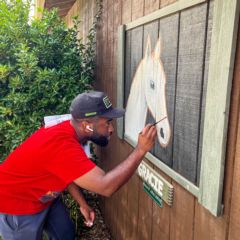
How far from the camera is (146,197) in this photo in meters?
2.75

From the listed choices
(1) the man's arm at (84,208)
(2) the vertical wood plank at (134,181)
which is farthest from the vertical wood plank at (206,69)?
(1) the man's arm at (84,208)

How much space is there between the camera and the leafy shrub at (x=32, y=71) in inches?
148

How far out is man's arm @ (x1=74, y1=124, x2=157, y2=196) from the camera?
1.97m

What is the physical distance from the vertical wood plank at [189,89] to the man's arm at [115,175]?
0.20 m

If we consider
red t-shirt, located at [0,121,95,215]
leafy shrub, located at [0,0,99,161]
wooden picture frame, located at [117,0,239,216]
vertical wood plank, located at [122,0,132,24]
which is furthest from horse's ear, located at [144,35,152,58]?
leafy shrub, located at [0,0,99,161]

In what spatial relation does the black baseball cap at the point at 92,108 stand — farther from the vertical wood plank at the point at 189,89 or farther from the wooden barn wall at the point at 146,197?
the wooden barn wall at the point at 146,197

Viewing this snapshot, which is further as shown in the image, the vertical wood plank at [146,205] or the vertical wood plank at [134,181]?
the vertical wood plank at [134,181]

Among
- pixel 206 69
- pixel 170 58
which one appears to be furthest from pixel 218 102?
pixel 170 58

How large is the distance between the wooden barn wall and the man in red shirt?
46cm

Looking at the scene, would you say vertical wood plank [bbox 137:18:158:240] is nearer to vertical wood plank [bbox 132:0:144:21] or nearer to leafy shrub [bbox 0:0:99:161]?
vertical wood plank [bbox 132:0:144:21]

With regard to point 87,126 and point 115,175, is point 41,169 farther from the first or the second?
point 115,175

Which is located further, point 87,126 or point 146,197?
point 146,197

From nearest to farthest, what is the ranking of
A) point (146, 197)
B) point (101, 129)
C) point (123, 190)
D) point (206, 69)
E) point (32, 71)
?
point (206, 69)
point (101, 129)
point (146, 197)
point (123, 190)
point (32, 71)

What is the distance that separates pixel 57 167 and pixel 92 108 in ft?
1.47
